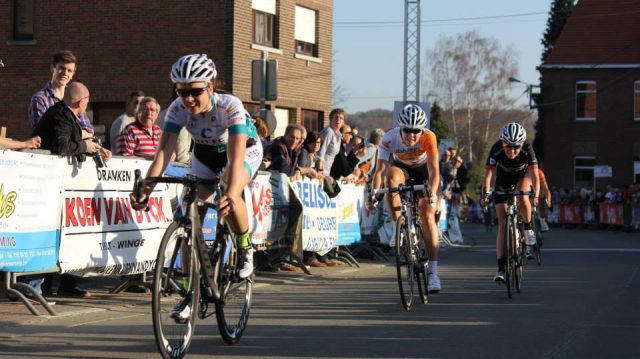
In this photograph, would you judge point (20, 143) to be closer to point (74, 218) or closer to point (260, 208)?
point (74, 218)

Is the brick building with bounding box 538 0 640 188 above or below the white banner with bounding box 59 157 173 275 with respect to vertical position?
above

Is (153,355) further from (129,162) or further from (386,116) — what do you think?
(386,116)

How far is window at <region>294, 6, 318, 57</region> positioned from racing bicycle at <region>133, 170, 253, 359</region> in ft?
87.9

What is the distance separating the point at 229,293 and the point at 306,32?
90.3 ft

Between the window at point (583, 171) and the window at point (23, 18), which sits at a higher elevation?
the window at point (23, 18)

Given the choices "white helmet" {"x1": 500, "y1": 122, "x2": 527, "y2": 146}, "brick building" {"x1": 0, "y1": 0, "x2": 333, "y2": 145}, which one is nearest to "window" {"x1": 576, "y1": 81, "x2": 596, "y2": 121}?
"brick building" {"x1": 0, "y1": 0, "x2": 333, "y2": 145}

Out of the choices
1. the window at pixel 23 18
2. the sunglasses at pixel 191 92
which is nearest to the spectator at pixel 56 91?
the sunglasses at pixel 191 92

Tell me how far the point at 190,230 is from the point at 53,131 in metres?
3.68

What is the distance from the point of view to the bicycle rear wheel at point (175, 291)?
23.0 ft

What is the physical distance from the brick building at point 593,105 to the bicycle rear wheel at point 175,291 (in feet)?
195

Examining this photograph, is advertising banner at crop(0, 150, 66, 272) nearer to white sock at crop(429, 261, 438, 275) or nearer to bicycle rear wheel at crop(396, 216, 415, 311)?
bicycle rear wheel at crop(396, 216, 415, 311)

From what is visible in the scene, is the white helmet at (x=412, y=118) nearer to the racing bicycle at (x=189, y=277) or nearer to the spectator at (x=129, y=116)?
the spectator at (x=129, y=116)

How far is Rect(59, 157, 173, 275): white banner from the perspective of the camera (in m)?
10.6

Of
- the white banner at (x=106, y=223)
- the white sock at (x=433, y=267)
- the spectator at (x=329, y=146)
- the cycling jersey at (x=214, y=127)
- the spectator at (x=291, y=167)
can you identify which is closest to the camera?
the cycling jersey at (x=214, y=127)
